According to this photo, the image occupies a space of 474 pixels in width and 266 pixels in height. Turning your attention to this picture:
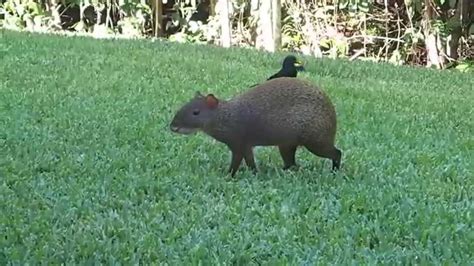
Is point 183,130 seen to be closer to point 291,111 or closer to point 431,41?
point 291,111

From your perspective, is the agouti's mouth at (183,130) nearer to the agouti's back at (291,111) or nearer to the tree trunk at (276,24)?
the agouti's back at (291,111)

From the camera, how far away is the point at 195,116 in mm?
4141

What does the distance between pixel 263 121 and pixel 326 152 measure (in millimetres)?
369

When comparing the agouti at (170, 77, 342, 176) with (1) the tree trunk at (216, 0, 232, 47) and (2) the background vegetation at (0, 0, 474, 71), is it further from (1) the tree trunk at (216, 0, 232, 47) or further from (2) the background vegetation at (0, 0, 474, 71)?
(1) the tree trunk at (216, 0, 232, 47)

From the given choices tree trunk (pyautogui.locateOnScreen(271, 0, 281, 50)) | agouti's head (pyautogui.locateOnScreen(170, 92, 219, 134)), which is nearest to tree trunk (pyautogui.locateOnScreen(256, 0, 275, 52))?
tree trunk (pyautogui.locateOnScreen(271, 0, 281, 50))

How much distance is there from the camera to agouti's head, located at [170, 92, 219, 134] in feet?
13.6

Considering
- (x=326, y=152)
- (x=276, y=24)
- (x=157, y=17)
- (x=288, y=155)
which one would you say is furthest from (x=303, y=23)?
(x=326, y=152)

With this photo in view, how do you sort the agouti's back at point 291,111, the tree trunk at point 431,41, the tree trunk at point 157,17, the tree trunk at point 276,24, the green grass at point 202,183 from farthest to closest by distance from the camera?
the tree trunk at point 157,17
the tree trunk at point 431,41
the tree trunk at point 276,24
the agouti's back at point 291,111
the green grass at point 202,183

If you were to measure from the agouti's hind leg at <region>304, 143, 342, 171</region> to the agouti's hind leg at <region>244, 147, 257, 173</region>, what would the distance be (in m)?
0.27

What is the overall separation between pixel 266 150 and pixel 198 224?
1.53 meters

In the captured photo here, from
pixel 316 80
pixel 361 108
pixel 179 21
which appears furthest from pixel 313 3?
pixel 361 108

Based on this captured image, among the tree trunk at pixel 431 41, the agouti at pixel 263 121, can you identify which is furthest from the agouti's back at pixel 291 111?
the tree trunk at pixel 431 41

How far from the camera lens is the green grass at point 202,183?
3.16 metres

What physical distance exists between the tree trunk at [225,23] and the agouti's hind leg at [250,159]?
7777 millimetres
